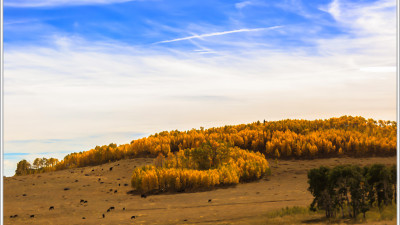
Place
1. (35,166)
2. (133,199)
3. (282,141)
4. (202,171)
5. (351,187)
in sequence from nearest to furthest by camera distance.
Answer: (351,187)
(133,199)
(202,171)
(282,141)
(35,166)

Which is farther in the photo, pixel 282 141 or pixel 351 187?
pixel 282 141

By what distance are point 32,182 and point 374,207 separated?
2917cm

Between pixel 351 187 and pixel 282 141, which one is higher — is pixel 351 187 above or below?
below

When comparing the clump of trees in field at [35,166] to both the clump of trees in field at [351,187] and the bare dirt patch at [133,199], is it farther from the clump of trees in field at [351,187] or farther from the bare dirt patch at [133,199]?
the clump of trees in field at [351,187]

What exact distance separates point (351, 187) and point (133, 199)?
16.7m

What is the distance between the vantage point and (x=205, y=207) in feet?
76.7

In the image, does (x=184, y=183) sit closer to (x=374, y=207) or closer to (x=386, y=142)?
(x=374, y=207)

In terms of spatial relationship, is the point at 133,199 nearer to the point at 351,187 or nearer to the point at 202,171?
the point at 202,171

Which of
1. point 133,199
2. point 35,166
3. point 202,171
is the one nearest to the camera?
point 133,199

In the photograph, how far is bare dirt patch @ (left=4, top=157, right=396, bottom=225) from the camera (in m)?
21.1

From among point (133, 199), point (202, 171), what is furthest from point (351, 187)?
point (202, 171)

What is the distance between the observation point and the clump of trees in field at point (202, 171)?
31.5 meters

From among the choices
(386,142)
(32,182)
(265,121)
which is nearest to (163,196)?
(32,182)

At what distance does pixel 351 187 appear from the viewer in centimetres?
1678
